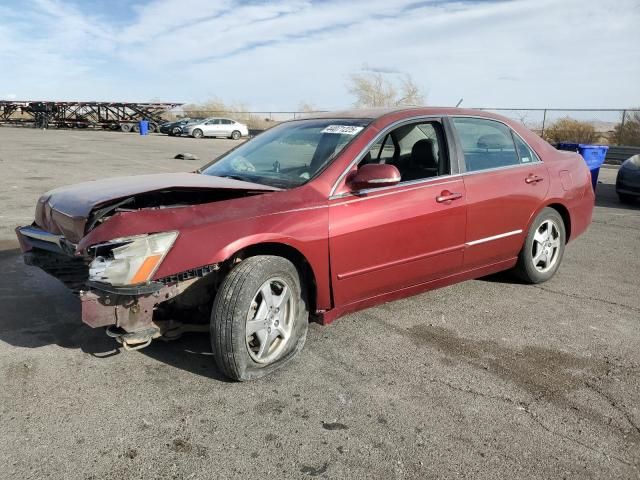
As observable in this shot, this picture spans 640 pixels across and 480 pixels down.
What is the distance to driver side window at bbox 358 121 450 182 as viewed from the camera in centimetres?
441

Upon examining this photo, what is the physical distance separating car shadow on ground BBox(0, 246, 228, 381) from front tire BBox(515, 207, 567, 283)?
2968mm

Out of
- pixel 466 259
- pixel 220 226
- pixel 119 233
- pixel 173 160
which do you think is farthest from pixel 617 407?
pixel 173 160

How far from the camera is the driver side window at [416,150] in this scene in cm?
441

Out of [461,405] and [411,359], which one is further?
[411,359]

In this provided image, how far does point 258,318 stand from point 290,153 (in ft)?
4.94

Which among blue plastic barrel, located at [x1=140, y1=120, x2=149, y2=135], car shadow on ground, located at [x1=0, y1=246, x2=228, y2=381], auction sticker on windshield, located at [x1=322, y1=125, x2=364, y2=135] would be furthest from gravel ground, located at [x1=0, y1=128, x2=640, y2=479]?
blue plastic barrel, located at [x1=140, y1=120, x2=149, y2=135]

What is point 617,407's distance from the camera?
3178 mm

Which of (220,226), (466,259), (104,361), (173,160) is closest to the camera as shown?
(220,226)

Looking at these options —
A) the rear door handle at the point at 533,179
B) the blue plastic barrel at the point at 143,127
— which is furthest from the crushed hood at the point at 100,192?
the blue plastic barrel at the point at 143,127

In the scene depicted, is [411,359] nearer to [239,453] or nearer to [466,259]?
[466,259]

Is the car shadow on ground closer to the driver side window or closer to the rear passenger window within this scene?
the driver side window

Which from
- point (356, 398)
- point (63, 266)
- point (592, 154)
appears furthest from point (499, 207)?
point (592, 154)

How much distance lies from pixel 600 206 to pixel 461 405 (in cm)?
883

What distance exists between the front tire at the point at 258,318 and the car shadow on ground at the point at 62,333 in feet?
0.81
